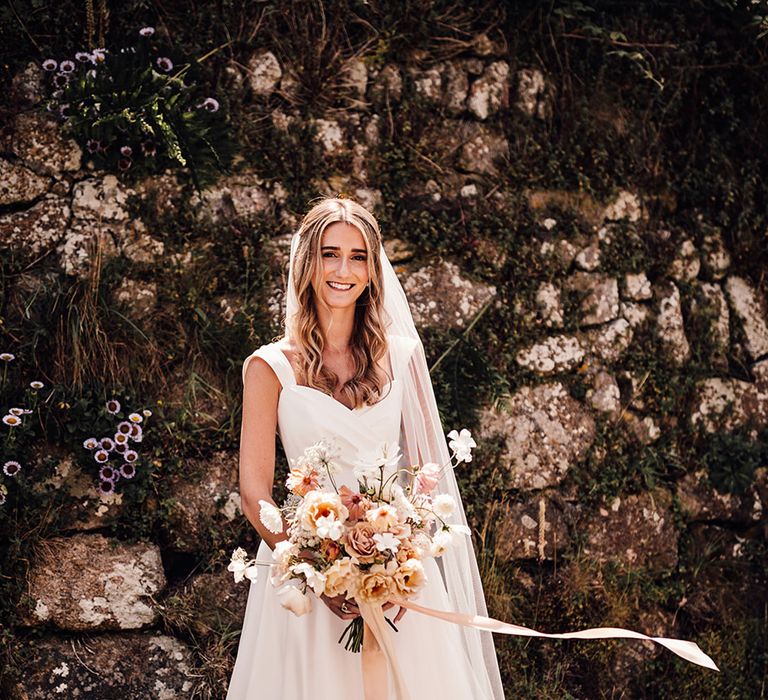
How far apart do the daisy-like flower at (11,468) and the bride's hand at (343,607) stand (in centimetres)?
177

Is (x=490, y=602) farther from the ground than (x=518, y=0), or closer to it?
closer to it

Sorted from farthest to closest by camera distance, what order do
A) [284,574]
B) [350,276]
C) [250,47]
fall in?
[250,47] < [350,276] < [284,574]

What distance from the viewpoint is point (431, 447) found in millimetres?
3291

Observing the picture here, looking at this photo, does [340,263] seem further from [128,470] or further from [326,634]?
[128,470]

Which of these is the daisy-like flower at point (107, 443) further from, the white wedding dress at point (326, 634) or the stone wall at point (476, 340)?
the white wedding dress at point (326, 634)

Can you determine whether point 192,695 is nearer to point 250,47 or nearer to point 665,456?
point 665,456

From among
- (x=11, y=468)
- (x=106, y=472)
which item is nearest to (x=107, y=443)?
(x=106, y=472)

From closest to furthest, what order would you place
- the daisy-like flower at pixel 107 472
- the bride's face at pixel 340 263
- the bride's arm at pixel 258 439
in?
1. the bride's arm at pixel 258 439
2. the bride's face at pixel 340 263
3. the daisy-like flower at pixel 107 472

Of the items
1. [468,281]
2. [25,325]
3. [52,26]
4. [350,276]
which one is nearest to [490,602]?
[468,281]

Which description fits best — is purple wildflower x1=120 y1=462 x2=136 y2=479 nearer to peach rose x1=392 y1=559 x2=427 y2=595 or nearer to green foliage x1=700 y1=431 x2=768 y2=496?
peach rose x1=392 y1=559 x2=427 y2=595

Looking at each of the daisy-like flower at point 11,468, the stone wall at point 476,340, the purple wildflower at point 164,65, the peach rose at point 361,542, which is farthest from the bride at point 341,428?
the purple wildflower at point 164,65

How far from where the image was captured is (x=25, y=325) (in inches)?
155

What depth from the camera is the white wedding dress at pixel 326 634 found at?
282 centimetres

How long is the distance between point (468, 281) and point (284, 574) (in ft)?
8.11
